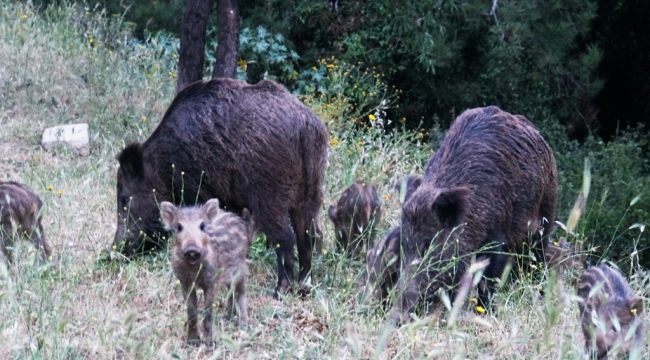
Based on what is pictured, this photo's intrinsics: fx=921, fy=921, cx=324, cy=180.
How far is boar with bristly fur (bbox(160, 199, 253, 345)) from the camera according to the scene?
500 centimetres

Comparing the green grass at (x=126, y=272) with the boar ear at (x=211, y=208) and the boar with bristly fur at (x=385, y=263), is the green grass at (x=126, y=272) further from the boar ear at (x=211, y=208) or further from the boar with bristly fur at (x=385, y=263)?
the boar ear at (x=211, y=208)

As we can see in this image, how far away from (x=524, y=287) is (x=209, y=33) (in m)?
8.79

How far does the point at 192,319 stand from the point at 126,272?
1.36 meters

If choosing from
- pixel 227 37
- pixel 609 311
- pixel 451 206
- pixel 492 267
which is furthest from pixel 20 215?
pixel 609 311

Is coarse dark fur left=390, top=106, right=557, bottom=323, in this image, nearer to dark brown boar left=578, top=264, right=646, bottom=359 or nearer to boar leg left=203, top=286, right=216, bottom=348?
dark brown boar left=578, top=264, right=646, bottom=359

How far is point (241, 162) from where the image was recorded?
652 centimetres

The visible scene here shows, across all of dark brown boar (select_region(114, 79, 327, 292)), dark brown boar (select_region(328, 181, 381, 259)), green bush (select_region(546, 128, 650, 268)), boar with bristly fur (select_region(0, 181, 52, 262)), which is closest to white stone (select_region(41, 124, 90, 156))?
dark brown boar (select_region(114, 79, 327, 292))

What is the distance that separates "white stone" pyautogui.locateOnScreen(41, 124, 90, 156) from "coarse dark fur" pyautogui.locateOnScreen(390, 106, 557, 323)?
459 cm

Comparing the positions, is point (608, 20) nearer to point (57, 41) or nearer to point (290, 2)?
point (290, 2)

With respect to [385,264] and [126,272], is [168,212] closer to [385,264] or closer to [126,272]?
[126,272]

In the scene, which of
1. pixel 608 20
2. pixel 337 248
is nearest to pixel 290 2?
pixel 608 20

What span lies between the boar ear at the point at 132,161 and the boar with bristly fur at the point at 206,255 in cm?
150

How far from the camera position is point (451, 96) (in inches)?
563

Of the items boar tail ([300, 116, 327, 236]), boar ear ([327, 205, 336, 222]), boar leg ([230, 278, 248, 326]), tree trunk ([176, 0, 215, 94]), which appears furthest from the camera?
tree trunk ([176, 0, 215, 94])
